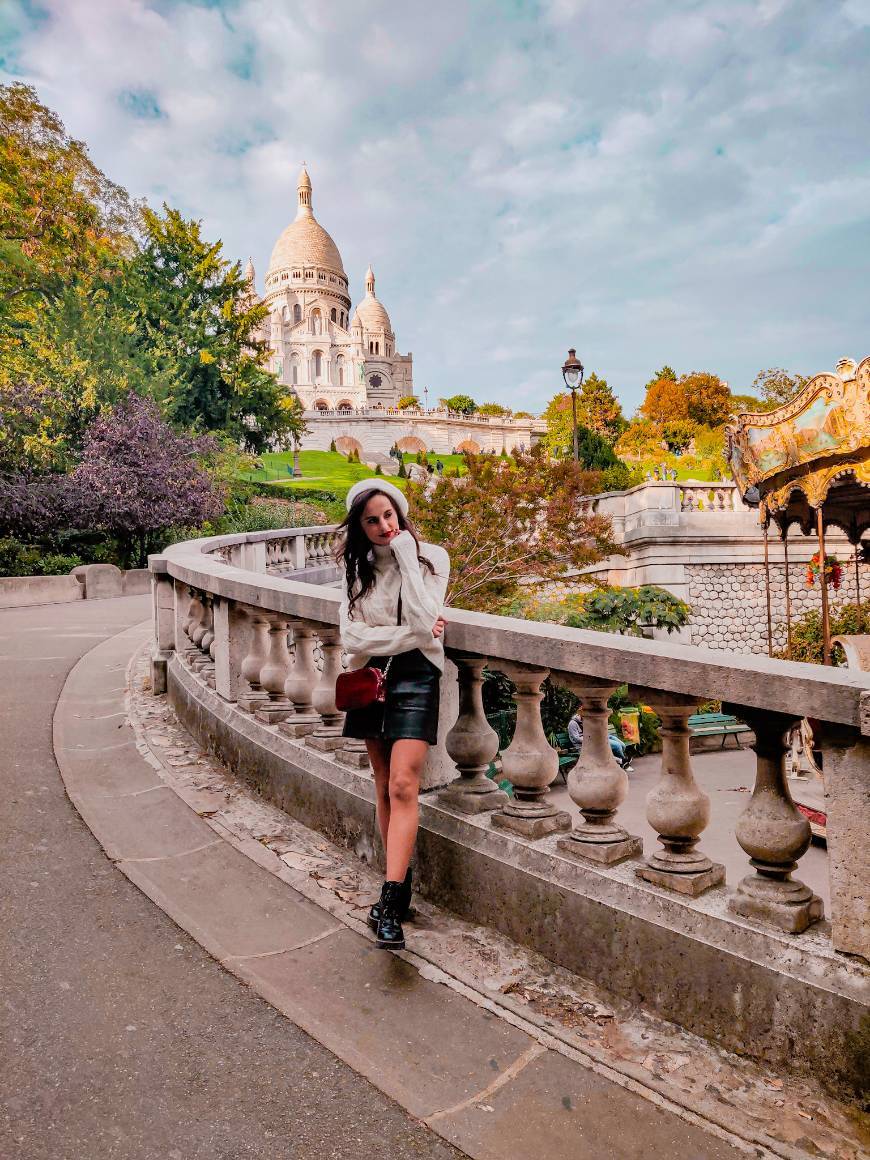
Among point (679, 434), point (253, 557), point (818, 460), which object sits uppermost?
point (679, 434)

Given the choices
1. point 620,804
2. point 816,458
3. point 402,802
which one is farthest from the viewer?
point 816,458

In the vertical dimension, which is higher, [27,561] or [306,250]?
[306,250]

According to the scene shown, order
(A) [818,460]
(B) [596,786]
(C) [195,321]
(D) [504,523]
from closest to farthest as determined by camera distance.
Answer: (B) [596,786] < (A) [818,460] < (D) [504,523] < (C) [195,321]

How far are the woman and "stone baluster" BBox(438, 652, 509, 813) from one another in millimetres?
263

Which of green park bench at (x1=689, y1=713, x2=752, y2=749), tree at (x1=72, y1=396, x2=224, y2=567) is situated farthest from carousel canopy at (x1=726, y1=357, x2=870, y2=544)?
tree at (x1=72, y1=396, x2=224, y2=567)

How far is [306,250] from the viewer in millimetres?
119312

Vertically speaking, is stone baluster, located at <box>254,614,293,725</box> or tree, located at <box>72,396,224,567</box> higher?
tree, located at <box>72,396,224,567</box>

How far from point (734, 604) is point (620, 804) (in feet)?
77.4

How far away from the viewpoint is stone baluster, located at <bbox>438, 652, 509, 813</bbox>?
317 cm

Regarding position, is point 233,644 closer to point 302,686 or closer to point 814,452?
point 302,686

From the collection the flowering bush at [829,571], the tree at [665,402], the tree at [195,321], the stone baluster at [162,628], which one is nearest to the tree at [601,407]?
the tree at [665,402]

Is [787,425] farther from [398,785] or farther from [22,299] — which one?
[22,299]

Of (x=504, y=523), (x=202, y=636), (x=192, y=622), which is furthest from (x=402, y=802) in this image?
(x=504, y=523)

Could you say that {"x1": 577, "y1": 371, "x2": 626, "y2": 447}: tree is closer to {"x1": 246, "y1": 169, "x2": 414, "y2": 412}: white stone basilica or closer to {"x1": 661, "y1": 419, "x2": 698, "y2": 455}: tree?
{"x1": 661, "y1": 419, "x2": 698, "y2": 455}: tree
